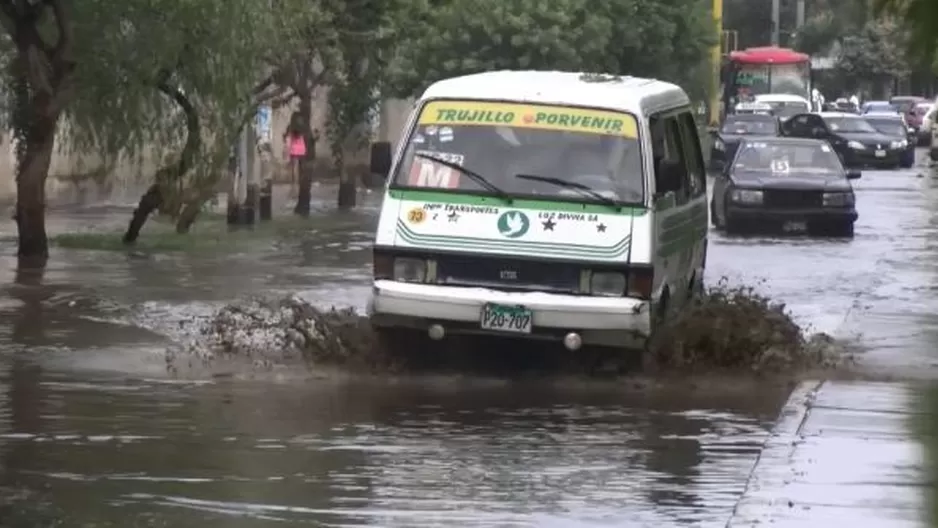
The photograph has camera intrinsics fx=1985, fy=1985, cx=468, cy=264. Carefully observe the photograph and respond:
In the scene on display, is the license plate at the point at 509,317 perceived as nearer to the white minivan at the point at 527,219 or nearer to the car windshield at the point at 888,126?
the white minivan at the point at 527,219

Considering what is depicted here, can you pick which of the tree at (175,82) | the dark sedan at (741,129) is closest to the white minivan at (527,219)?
the tree at (175,82)

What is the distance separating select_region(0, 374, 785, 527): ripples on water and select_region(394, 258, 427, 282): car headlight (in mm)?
728

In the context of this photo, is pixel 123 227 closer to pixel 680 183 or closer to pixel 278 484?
pixel 680 183

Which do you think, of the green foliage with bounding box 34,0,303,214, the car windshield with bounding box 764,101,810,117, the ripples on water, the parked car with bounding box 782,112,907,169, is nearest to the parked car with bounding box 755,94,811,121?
the car windshield with bounding box 764,101,810,117

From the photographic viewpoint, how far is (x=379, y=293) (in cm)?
1287

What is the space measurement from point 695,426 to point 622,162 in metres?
2.41

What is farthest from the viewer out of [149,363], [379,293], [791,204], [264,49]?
[791,204]

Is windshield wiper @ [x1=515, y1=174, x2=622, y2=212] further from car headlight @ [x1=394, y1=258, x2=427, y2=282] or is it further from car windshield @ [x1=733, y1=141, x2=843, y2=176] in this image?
car windshield @ [x1=733, y1=141, x2=843, y2=176]

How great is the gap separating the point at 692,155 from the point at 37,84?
8021mm

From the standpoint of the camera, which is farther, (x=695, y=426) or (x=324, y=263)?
(x=324, y=263)

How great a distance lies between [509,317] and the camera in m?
12.6

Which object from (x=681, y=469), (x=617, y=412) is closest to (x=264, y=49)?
(x=617, y=412)

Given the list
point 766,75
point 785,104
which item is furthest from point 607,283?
point 766,75

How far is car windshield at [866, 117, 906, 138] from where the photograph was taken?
2153 inches
